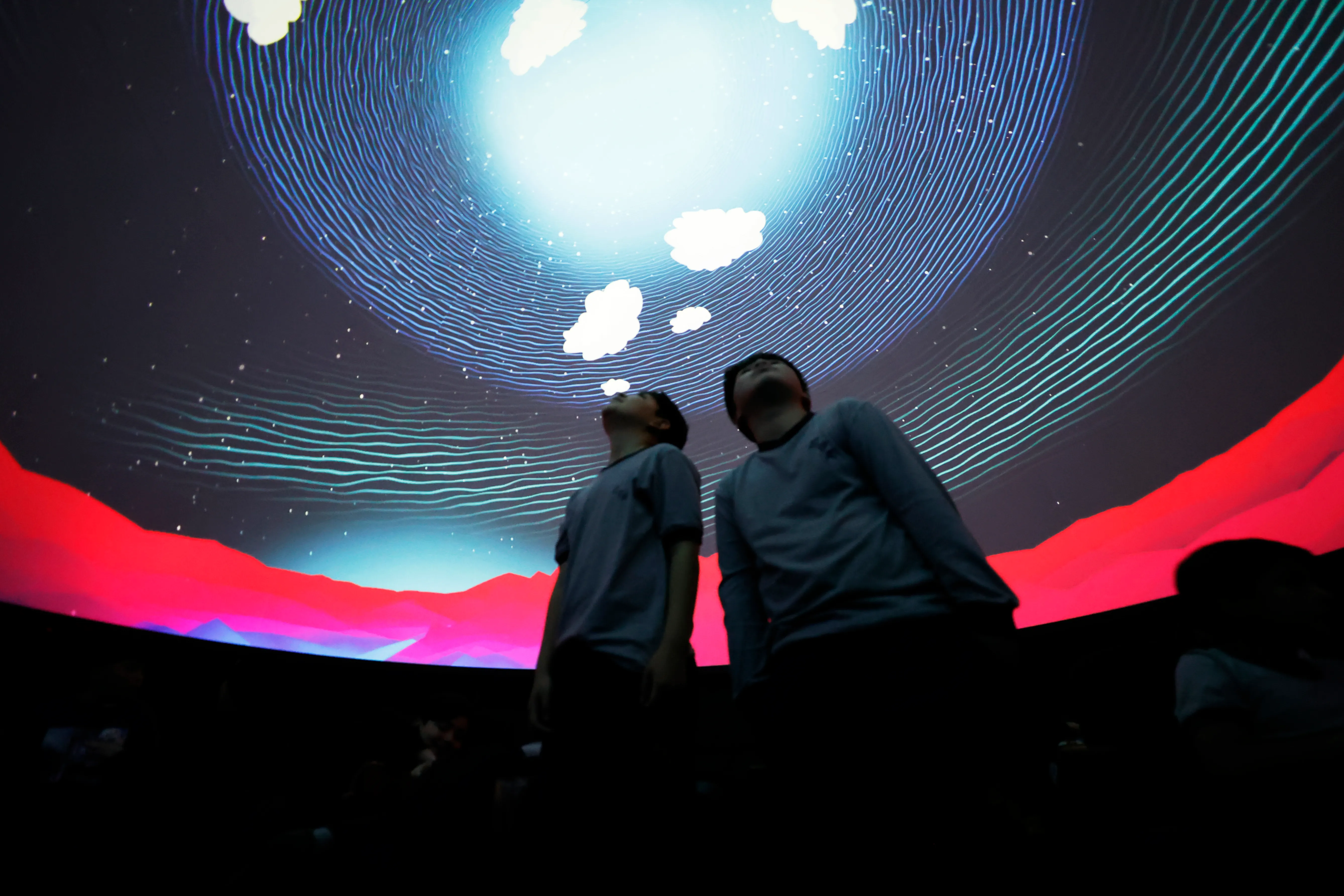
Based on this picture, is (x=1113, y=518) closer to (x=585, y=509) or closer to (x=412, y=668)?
(x=585, y=509)

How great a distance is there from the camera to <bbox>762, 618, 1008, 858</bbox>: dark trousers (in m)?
0.88

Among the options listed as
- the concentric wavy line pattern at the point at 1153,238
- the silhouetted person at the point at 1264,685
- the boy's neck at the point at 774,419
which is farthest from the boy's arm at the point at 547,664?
the concentric wavy line pattern at the point at 1153,238

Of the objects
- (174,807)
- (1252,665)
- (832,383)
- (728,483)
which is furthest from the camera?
(832,383)

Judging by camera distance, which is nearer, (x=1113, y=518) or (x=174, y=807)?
(x=174, y=807)

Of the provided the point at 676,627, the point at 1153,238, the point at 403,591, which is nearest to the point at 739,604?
the point at 676,627

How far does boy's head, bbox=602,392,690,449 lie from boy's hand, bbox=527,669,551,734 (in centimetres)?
79

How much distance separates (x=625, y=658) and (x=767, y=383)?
→ 2.61 ft

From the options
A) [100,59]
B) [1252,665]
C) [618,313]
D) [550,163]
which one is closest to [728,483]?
[1252,665]

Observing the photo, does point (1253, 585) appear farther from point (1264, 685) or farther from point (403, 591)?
point (403, 591)

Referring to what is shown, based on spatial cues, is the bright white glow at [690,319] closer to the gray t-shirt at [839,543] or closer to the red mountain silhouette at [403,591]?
the red mountain silhouette at [403,591]

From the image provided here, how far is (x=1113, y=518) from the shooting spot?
434 centimetres

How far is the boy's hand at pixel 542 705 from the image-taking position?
1.33m

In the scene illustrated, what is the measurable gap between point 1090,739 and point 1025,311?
347 centimetres

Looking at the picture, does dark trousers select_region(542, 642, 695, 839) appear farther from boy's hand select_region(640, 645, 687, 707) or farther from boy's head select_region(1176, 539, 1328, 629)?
boy's head select_region(1176, 539, 1328, 629)
